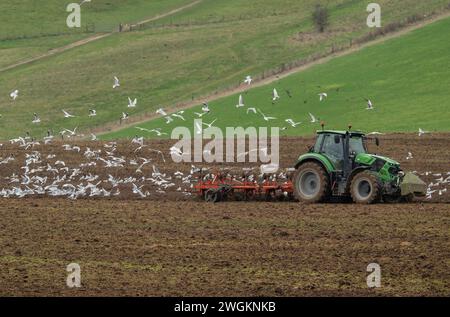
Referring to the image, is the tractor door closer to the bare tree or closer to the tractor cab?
the tractor cab

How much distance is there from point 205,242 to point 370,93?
40275 mm

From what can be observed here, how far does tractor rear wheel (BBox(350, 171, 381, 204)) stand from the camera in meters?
29.0

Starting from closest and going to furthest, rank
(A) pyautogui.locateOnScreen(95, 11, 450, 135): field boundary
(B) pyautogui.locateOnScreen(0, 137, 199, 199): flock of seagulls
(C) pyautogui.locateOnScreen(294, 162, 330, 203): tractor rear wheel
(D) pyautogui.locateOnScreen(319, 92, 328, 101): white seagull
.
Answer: (C) pyautogui.locateOnScreen(294, 162, 330, 203): tractor rear wheel, (B) pyautogui.locateOnScreen(0, 137, 199, 199): flock of seagulls, (D) pyautogui.locateOnScreen(319, 92, 328, 101): white seagull, (A) pyautogui.locateOnScreen(95, 11, 450, 135): field boundary

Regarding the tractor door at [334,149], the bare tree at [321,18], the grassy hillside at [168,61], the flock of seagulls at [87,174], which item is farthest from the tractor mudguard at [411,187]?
the bare tree at [321,18]

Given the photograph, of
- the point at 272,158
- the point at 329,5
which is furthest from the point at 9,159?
the point at 329,5

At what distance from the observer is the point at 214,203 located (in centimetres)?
3119

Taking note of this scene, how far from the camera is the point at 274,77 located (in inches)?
2790

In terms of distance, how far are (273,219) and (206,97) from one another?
41871mm

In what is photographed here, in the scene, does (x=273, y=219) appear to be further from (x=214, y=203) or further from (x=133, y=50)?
(x=133, y=50)

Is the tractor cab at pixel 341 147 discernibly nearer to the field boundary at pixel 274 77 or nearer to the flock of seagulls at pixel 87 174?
the flock of seagulls at pixel 87 174

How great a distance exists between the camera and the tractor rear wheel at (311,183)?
29.9m

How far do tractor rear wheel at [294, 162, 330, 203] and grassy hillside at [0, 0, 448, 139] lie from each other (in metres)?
34.7

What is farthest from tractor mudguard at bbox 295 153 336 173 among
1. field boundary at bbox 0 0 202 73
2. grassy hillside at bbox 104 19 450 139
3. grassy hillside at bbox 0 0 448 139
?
field boundary at bbox 0 0 202 73
